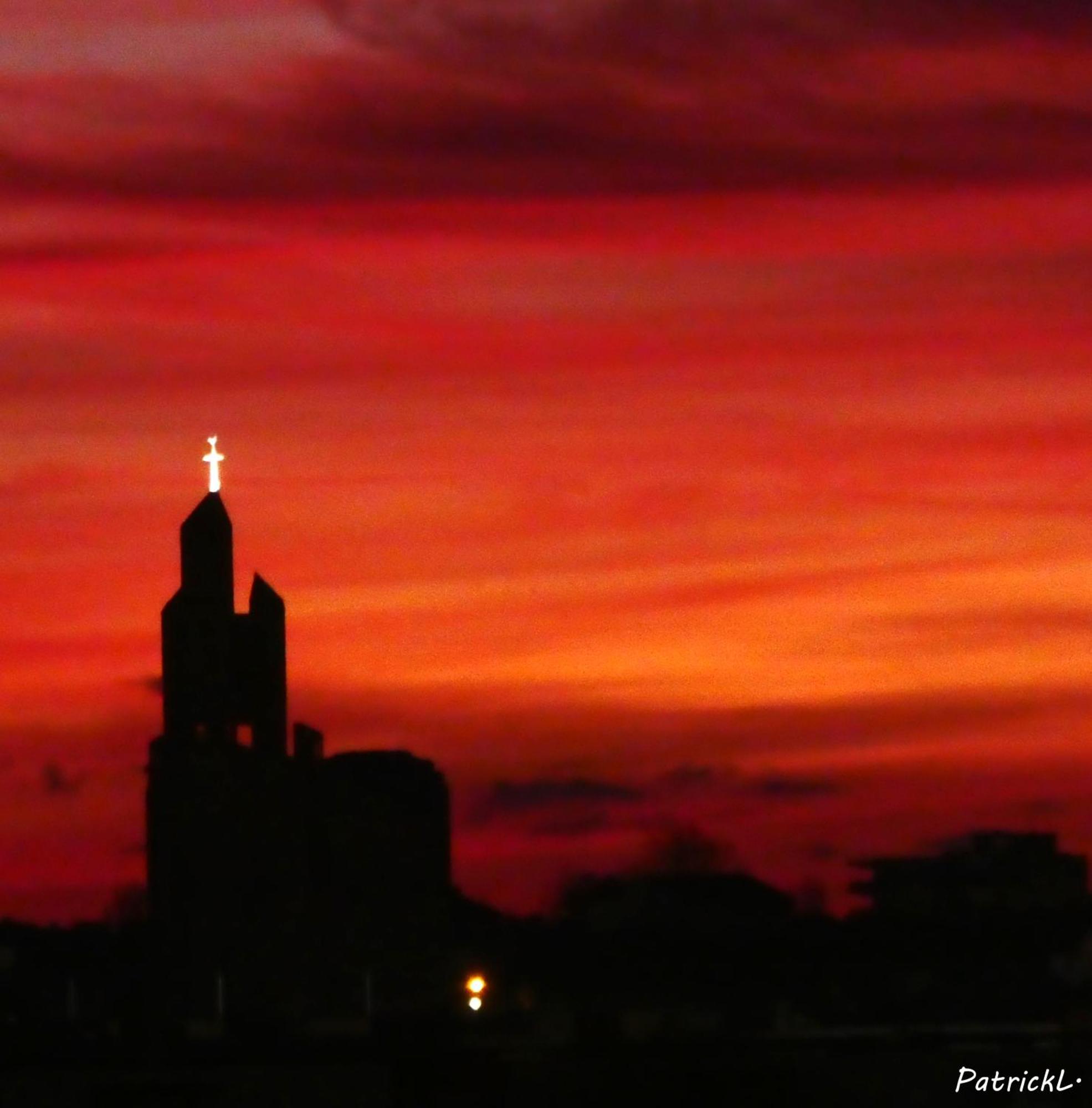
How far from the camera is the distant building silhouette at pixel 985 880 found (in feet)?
468

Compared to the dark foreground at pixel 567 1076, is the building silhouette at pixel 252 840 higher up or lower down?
higher up

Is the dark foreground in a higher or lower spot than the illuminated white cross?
lower

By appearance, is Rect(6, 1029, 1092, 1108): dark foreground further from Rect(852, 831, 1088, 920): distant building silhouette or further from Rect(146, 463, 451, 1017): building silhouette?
Rect(852, 831, 1088, 920): distant building silhouette

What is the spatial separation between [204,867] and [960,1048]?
179 ft

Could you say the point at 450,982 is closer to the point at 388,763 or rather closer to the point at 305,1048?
the point at 388,763

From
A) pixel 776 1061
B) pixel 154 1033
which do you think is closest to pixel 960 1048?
pixel 776 1061

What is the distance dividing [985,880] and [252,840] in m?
52.0

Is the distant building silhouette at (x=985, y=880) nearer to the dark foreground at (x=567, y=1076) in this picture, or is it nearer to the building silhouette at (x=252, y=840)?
the building silhouette at (x=252, y=840)

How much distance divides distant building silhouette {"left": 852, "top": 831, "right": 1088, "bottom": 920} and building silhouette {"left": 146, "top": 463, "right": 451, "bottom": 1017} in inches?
1361

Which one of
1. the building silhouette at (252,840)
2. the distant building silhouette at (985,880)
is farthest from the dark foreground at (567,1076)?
the distant building silhouette at (985,880)

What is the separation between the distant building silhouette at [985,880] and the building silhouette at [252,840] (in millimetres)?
34562

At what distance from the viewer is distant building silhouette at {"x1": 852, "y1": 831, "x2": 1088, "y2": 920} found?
142750 millimetres

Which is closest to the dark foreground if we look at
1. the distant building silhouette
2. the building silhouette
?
the building silhouette

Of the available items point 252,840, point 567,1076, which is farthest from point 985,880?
point 567,1076
